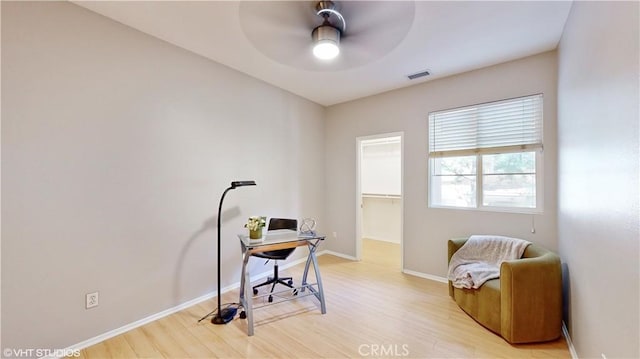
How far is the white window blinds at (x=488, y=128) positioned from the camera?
298 centimetres

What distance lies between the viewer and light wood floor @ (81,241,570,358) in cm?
209

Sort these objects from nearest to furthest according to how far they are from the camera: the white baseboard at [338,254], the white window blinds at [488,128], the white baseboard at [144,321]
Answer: the white baseboard at [144,321], the white window blinds at [488,128], the white baseboard at [338,254]

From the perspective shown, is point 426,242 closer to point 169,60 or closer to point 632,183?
point 632,183

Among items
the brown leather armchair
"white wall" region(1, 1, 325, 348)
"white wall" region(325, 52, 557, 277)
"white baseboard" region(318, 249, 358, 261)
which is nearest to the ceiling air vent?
"white wall" region(325, 52, 557, 277)

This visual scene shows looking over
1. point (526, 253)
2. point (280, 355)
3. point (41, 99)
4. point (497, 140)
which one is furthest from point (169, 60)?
point (526, 253)

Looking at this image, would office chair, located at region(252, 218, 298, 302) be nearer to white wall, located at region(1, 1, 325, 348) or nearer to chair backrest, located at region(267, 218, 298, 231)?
chair backrest, located at region(267, 218, 298, 231)

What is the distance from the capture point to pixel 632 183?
1.14 m

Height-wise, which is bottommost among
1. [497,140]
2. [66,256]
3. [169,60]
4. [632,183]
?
[66,256]

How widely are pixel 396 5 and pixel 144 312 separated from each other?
3.56m

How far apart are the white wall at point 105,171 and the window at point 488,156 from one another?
9.17ft

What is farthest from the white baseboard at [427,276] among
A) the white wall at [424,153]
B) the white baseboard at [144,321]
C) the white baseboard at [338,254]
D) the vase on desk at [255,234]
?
the vase on desk at [255,234]

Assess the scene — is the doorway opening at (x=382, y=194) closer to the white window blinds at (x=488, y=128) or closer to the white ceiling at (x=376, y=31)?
the white window blinds at (x=488, y=128)

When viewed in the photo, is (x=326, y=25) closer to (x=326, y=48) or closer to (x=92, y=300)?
(x=326, y=48)

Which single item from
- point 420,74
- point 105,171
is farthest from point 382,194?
point 105,171
